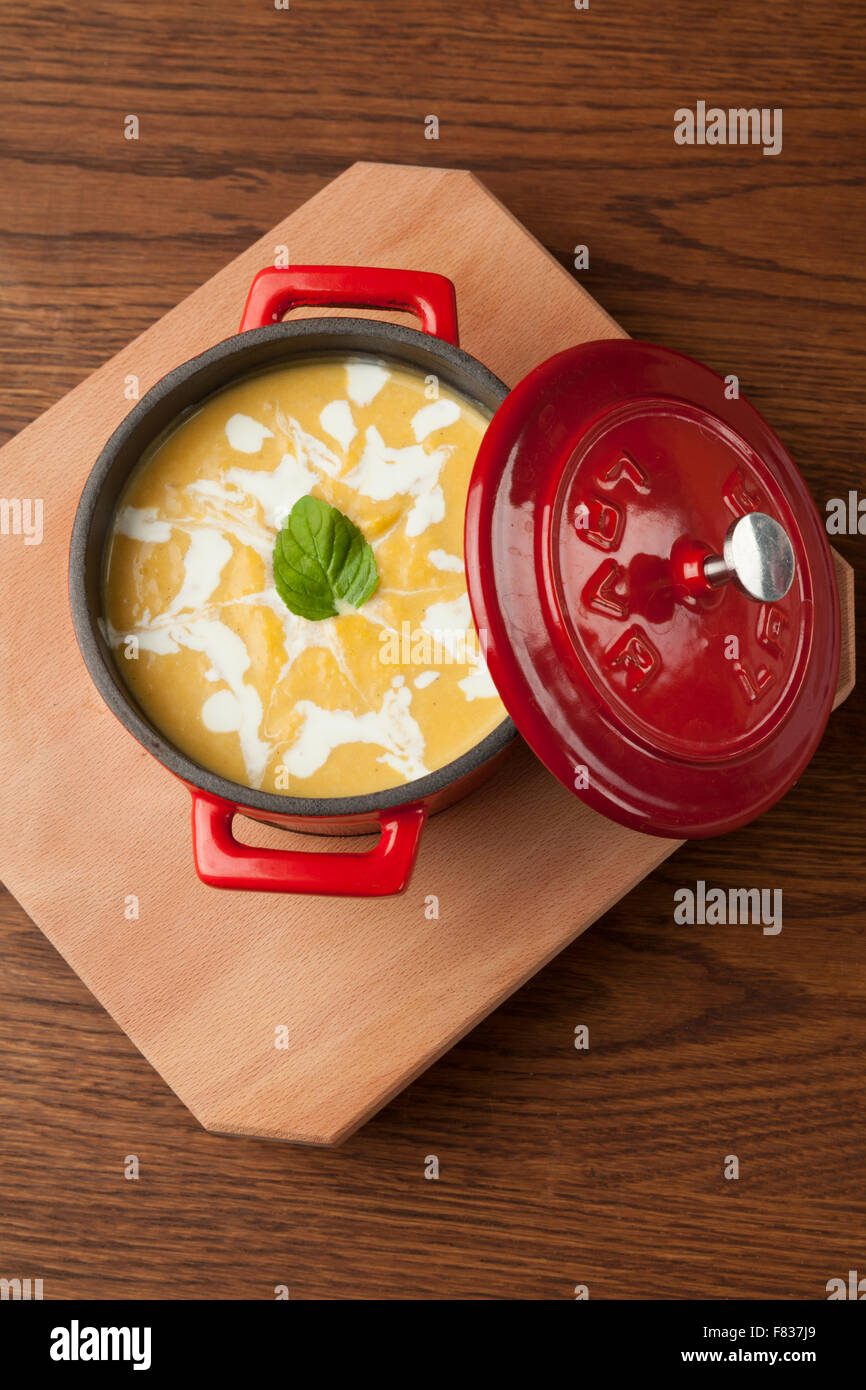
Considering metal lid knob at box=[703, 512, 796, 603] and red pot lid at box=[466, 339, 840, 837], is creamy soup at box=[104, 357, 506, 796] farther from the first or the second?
metal lid knob at box=[703, 512, 796, 603]

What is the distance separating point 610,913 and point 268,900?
1.81 ft

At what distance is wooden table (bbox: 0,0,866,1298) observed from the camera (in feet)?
5.49

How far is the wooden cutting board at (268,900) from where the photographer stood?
1.49m

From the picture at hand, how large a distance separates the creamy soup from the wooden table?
433 mm

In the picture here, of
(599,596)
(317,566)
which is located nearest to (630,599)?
(599,596)

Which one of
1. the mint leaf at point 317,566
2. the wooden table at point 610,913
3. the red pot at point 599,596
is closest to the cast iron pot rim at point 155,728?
the red pot at point 599,596

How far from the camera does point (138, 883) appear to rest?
1.53m

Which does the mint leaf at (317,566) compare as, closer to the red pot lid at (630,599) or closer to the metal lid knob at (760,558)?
the red pot lid at (630,599)

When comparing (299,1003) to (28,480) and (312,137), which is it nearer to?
(28,480)

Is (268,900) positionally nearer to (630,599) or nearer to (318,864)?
(318,864)

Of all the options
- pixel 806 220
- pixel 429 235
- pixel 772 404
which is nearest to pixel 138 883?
pixel 429 235

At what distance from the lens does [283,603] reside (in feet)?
4.68

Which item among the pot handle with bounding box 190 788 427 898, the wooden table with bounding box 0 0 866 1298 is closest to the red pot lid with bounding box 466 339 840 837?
the pot handle with bounding box 190 788 427 898
